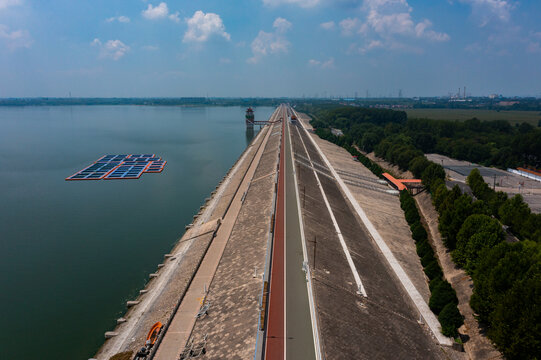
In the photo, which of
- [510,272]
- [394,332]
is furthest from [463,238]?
[394,332]

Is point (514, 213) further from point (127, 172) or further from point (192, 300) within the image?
point (127, 172)

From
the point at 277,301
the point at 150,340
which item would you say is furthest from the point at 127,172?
the point at 277,301

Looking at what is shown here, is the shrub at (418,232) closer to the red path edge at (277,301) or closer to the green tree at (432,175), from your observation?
the green tree at (432,175)

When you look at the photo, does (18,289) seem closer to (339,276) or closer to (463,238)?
(339,276)

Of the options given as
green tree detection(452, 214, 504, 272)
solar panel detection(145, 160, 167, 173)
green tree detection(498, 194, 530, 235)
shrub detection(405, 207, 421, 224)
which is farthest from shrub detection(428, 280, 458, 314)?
solar panel detection(145, 160, 167, 173)

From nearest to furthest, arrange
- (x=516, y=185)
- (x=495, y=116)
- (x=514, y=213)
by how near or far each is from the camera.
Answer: (x=514, y=213), (x=516, y=185), (x=495, y=116)

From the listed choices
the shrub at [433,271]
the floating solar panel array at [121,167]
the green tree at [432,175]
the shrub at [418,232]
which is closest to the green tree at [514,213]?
the shrub at [418,232]
